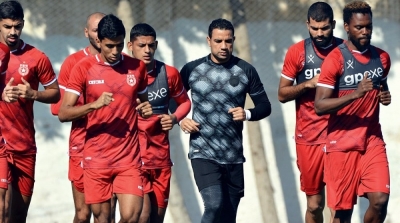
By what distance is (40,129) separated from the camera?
13.0 m

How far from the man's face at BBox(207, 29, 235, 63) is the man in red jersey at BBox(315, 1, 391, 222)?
100 centimetres

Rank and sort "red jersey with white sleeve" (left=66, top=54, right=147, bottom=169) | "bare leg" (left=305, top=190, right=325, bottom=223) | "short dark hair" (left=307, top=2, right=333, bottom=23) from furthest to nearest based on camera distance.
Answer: "bare leg" (left=305, top=190, right=325, bottom=223) → "short dark hair" (left=307, top=2, right=333, bottom=23) → "red jersey with white sleeve" (left=66, top=54, right=147, bottom=169)

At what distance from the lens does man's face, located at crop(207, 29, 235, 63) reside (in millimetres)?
9547

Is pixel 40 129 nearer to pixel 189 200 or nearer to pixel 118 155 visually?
pixel 189 200

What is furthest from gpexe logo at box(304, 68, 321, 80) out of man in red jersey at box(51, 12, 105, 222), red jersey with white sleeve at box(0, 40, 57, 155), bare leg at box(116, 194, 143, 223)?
red jersey with white sleeve at box(0, 40, 57, 155)

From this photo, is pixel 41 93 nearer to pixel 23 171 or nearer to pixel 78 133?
pixel 23 171

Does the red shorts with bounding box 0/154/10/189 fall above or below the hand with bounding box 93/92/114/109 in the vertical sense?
below

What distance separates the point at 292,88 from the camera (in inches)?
385

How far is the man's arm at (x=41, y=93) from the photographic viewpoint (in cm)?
850

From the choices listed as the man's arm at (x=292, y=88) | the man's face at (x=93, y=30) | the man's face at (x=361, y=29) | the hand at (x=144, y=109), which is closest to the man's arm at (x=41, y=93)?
the man's face at (x=93, y=30)

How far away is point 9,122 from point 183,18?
456 centimetres

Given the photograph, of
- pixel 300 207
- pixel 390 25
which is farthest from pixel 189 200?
pixel 390 25

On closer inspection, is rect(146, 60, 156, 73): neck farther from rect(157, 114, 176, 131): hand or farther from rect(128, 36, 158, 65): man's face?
rect(157, 114, 176, 131): hand

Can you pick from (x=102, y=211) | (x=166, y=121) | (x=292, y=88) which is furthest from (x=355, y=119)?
(x=102, y=211)
